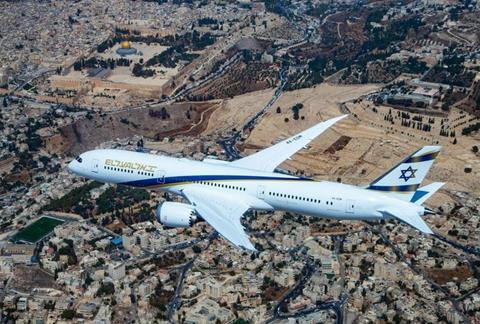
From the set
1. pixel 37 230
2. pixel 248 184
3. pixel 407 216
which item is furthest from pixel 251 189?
pixel 37 230

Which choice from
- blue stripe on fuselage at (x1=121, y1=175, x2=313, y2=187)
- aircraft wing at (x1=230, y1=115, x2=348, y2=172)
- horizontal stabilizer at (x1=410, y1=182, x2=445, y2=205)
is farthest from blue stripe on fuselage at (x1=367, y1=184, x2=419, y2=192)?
aircraft wing at (x1=230, y1=115, x2=348, y2=172)

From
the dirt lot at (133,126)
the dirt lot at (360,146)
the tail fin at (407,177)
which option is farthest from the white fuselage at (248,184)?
the dirt lot at (133,126)

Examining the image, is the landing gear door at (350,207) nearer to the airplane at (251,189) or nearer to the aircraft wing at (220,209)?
the airplane at (251,189)

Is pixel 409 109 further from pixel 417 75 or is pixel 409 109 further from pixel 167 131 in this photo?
pixel 167 131

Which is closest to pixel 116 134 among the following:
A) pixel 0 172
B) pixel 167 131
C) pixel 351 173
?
pixel 167 131

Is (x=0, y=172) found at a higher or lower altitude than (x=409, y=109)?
lower

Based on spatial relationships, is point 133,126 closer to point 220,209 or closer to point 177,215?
point 220,209
